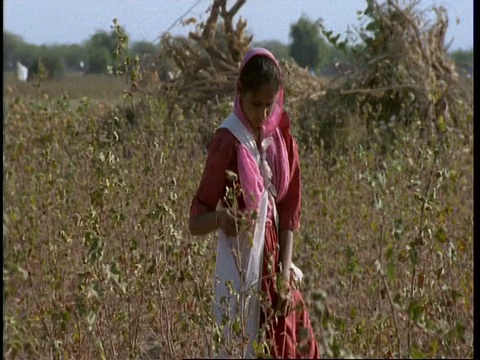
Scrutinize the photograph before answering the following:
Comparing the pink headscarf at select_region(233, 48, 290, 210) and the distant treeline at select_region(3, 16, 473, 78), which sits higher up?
the distant treeline at select_region(3, 16, 473, 78)

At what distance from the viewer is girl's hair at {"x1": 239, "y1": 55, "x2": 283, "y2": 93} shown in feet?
8.45

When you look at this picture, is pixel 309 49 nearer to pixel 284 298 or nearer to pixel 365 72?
pixel 365 72

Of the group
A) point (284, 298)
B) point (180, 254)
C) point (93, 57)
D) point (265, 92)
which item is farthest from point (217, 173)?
point (93, 57)

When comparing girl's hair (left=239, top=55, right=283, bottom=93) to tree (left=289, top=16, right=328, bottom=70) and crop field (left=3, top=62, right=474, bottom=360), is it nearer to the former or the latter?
crop field (left=3, top=62, right=474, bottom=360)

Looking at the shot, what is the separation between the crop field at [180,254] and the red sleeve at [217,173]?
99mm

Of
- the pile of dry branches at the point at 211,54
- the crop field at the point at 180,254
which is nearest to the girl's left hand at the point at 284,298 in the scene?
the crop field at the point at 180,254

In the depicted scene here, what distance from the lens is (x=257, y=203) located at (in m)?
2.60

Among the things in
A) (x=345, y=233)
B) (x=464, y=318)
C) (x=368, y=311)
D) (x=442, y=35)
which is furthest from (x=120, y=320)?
(x=442, y=35)

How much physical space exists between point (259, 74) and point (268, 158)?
239 mm

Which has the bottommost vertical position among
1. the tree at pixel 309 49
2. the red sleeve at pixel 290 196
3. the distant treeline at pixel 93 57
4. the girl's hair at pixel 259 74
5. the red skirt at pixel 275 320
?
the red skirt at pixel 275 320

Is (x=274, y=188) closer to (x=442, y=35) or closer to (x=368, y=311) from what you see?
(x=368, y=311)

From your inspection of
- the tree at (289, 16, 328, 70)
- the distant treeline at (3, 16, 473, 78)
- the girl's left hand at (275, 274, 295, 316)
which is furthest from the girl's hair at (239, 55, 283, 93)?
the tree at (289, 16, 328, 70)

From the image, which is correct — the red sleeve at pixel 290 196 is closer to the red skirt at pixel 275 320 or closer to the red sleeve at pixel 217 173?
the red skirt at pixel 275 320

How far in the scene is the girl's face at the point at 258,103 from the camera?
2578 mm
